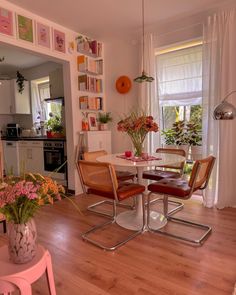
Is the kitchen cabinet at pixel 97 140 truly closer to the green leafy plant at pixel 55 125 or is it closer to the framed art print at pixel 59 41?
the green leafy plant at pixel 55 125

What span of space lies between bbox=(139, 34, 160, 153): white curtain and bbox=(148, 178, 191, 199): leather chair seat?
1300 millimetres

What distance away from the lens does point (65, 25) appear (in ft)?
11.6

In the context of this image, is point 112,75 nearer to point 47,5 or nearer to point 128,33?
point 128,33

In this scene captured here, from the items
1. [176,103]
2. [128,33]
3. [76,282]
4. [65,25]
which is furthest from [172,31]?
[76,282]

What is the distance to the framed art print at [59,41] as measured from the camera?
3.46 metres

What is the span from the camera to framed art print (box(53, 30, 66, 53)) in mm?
3462

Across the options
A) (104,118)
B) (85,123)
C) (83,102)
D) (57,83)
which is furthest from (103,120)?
(57,83)

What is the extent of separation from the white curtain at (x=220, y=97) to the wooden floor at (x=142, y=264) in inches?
21.6

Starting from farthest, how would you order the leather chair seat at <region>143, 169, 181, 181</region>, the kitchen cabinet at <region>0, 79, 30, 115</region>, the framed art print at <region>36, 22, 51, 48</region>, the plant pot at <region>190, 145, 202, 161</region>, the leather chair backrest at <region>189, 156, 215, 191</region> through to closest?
the kitchen cabinet at <region>0, 79, 30, 115</region> → the plant pot at <region>190, 145, 202, 161</region> → the framed art print at <region>36, 22, 51, 48</region> → the leather chair seat at <region>143, 169, 181, 181</region> → the leather chair backrest at <region>189, 156, 215, 191</region>

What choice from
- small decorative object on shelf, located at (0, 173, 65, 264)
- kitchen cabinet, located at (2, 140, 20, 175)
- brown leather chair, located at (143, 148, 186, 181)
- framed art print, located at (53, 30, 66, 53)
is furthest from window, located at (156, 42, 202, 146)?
kitchen cabinet, located at (2, 140, 20, 175)

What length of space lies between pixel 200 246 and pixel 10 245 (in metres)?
1.72

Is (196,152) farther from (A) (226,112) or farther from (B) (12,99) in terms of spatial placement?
(B) (12,99)

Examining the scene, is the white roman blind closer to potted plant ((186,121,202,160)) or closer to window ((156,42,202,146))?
window ((156,42,202,146))

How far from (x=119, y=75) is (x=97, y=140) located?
1.27 m
